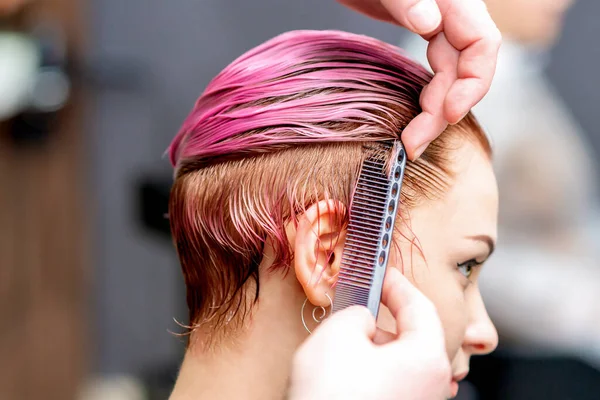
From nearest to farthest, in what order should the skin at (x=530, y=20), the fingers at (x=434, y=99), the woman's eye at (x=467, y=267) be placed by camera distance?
Result: 1. the fingers at (x=434, y=99)
2. the woman's eye at (x=467, y=267)
3. the skin at (x=530, y=20)

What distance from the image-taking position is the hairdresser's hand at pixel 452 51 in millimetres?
598

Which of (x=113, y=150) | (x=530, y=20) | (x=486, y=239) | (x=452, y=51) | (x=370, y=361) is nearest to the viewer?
(x=370, y=361)

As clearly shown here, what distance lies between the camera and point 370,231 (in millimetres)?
630

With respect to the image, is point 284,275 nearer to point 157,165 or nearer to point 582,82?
point 157,165

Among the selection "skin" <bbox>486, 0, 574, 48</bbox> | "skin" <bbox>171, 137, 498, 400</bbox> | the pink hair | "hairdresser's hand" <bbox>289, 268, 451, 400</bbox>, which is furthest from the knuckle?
"skin" <bbox>486, 0, 574, 48</bbox>

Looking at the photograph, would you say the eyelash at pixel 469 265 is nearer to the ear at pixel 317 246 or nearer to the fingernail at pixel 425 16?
the ear at pixel 317 246

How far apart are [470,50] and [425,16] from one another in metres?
0.05

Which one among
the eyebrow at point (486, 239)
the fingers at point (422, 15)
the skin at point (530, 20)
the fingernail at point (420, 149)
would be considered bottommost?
the eyebrow at point (486, 239)

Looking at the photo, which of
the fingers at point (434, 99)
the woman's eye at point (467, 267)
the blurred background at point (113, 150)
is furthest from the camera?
the blurred background at point (113, 150)

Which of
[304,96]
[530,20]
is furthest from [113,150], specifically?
[304,96]

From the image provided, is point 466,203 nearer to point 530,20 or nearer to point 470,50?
point 470,50

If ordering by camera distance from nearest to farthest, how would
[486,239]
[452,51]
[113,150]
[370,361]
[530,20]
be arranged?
[370,361]
[452,51]
[486,239]
[530,20]
[113,150]

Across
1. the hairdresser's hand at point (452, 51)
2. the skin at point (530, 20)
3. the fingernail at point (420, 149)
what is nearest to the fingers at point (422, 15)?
the hairdresser's hand at point (452, 51)

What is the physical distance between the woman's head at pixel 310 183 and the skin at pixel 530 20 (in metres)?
0.95
